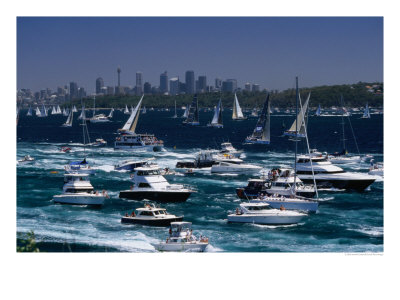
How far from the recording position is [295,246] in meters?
19.4

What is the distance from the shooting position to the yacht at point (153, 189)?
24359 millimetres

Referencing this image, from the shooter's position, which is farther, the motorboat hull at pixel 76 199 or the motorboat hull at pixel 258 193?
the motorboat hull at pixel 258 193

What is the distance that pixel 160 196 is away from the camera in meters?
24.4

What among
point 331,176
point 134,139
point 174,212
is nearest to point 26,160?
point 134,139

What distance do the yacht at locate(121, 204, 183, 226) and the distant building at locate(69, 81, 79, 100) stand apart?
16.7 feet

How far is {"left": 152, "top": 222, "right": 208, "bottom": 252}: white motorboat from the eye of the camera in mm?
19156

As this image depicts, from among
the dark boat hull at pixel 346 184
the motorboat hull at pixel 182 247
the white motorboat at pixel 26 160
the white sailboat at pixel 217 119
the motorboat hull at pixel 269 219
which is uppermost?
the white sailboat at pixel 217 119

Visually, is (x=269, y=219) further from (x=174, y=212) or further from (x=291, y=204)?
(x=174, y=212)

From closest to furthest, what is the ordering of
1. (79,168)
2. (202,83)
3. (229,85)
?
1. (202,83)
2. (229,85)
3. (79,168)

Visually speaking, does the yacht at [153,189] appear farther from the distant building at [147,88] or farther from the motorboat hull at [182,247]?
the motorboat hull at [182,247]

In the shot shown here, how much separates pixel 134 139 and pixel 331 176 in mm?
9963

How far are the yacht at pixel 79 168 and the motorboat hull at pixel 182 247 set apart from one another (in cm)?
659

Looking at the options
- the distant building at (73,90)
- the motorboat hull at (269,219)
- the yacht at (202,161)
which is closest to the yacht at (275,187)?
the motorboat hull at (269,219)
